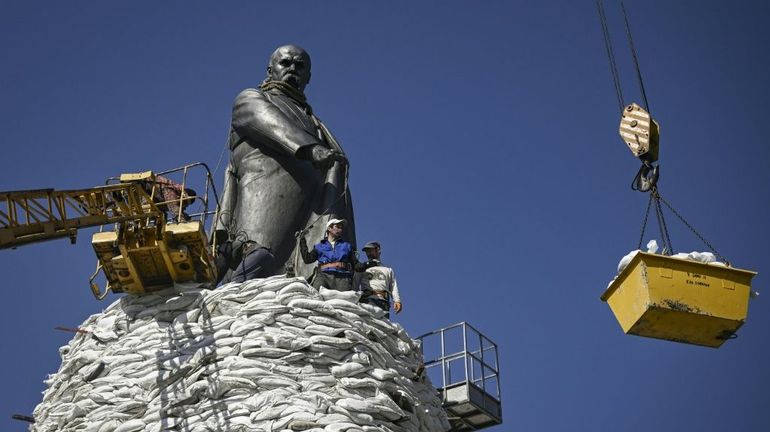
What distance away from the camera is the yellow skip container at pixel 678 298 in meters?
21.4

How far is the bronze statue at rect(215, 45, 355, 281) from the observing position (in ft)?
86.5

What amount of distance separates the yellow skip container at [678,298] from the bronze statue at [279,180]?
6222 mm

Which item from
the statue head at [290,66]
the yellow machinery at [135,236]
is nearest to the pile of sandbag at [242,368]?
the yellow machinery at [135,236]

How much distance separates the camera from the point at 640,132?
24.6 meters

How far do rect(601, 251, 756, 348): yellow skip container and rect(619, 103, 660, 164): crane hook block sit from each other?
3123 mm

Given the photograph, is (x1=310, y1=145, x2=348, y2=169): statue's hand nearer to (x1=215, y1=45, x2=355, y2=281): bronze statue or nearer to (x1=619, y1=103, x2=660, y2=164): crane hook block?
(x1=215, y1=45, x2=355, y2=281): bronze statue

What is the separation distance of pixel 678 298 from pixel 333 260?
18.7 feet

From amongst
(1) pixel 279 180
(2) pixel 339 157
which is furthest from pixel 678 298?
(1) pixel 279 180

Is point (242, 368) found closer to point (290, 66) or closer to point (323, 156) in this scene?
point (323, 156)

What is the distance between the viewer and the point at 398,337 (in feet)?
80.0

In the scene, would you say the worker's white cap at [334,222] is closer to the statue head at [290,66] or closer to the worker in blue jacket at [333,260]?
the worker in blue jacket at [333,260]

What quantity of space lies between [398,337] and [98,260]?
190 inches

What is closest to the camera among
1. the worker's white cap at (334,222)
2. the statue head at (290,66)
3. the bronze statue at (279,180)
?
the worker's white cap at (334,222)

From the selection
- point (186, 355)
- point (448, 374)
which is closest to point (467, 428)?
point (448, 374)
